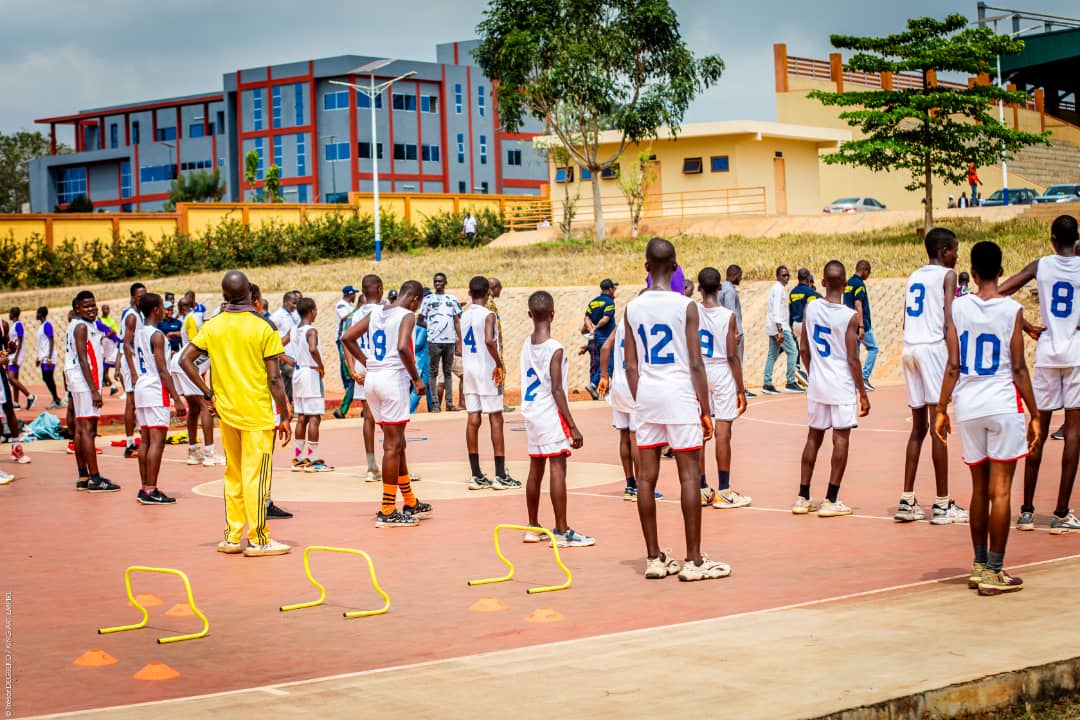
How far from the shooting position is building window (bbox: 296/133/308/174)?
88.2 meters

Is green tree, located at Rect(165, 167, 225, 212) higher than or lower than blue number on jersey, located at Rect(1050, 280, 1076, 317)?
higher

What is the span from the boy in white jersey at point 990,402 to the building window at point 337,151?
80.9 meters

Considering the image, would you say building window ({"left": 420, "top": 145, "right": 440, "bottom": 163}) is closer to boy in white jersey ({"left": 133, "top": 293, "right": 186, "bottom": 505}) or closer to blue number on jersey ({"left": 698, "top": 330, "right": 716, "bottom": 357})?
boy in white jersey ({"left": 133, "top": 293, "right": 186, "bottom": 505})

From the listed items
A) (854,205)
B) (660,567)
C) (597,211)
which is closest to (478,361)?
(660,567)

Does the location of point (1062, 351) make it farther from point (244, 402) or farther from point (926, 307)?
point (244, 402)

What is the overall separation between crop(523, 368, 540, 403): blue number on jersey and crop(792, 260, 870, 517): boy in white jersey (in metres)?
2.37

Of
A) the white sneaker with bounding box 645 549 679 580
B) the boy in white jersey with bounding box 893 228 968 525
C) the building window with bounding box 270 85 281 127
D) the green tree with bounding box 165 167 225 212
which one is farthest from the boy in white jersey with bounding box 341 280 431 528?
the building window with bounding box 270 85 281 127

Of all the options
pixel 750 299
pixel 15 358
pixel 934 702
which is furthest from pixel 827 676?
pixel 750 299

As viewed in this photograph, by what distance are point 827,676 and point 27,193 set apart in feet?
394

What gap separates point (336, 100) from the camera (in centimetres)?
8688

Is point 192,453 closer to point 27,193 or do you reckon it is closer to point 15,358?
point 15,358

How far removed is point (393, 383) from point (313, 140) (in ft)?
258

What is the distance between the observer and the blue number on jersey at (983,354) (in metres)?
8.23

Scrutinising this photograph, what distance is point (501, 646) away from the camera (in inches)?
290
